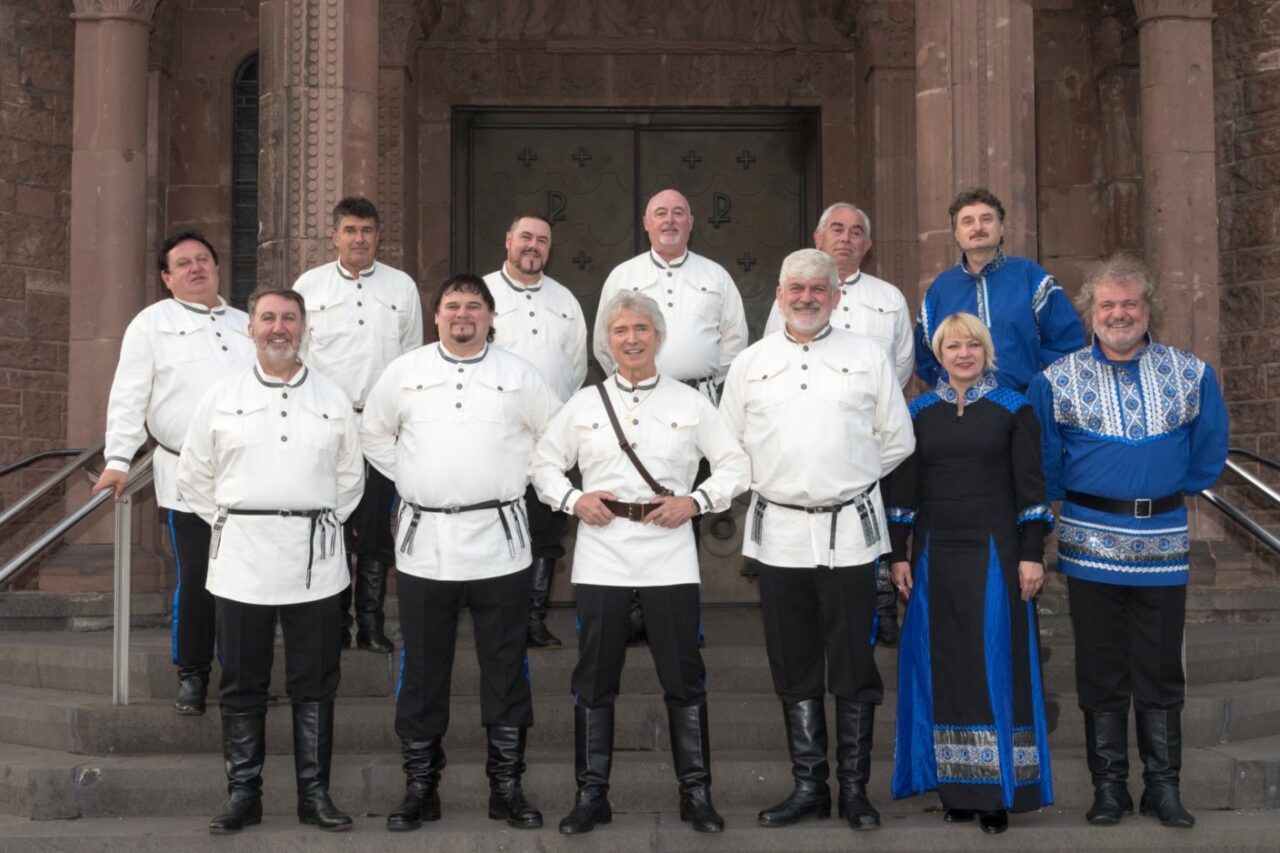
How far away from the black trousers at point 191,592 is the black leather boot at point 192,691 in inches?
1.4

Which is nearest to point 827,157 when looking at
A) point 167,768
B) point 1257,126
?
point 1257,126

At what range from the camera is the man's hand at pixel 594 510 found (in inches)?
215

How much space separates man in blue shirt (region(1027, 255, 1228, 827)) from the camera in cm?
553

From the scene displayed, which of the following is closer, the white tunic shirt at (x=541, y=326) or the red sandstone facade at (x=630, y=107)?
the white tunic shirt at (x=541, y=326)

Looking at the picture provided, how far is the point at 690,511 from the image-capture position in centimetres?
546

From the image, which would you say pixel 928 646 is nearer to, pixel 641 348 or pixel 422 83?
pixel 641 348

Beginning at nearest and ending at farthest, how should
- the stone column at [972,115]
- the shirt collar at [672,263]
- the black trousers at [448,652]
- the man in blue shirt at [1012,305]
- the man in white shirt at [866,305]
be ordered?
the black trousers at [448,652]
the man in blue shirt at [1012,305]
the man in white shirt at [866,305]
the shirt collar at [672,263]
the stone column at [972,115]

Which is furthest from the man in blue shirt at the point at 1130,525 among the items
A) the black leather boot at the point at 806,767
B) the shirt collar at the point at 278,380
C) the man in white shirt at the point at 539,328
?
the shirt collar at the point at 278,380

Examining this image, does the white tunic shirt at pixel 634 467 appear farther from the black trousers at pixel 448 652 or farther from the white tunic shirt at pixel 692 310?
the white tunic shirt at pixel 692 310

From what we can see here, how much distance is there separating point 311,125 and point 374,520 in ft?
7.93

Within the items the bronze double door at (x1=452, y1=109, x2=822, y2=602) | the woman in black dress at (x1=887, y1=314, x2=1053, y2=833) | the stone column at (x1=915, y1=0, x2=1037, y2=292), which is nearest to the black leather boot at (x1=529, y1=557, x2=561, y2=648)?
the woman in black dress at (x1=887, y1=314, x2=1053, y2=833)

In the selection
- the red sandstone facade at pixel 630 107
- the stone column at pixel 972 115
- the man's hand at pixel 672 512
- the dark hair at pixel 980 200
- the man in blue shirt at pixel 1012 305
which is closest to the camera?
the man's hand at pixel 672 512

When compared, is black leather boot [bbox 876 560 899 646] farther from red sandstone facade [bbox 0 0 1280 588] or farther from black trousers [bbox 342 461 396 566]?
red sandstone facade [bbox 0 0 1280 588]

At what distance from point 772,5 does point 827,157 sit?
1.23 metres
